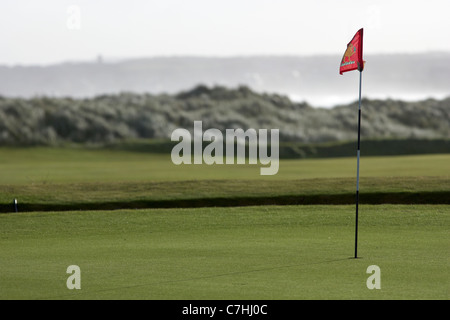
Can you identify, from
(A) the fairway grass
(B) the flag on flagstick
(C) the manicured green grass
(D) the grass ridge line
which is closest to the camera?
(A) the fairway grass

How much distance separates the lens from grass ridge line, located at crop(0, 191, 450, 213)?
18016 mm

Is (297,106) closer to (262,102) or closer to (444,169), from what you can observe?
(262,102)

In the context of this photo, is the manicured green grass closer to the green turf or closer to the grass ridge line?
the green turf

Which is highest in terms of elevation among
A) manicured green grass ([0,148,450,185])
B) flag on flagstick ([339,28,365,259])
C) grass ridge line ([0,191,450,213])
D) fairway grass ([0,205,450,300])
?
flag on flagstick ([339,28,365,259])

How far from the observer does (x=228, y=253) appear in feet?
34.5

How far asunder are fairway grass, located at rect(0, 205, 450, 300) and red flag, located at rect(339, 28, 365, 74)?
8.86 ft

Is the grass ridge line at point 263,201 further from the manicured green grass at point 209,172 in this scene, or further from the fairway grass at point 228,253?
the manicured green grass at point 209,172

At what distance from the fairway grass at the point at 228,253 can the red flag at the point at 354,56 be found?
2.70 m

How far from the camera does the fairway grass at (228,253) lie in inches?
312

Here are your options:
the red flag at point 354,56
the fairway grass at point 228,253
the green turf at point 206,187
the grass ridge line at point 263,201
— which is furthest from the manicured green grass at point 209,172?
the red flag at point 354,56

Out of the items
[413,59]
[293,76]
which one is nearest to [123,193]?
[293,76]

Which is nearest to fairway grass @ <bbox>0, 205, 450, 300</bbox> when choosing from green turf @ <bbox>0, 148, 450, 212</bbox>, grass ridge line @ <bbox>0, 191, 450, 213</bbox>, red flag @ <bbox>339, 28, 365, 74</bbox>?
grass ridge line @ <bbox>0, 191, 450, 213</bbox>

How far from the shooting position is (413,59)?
72.8m
